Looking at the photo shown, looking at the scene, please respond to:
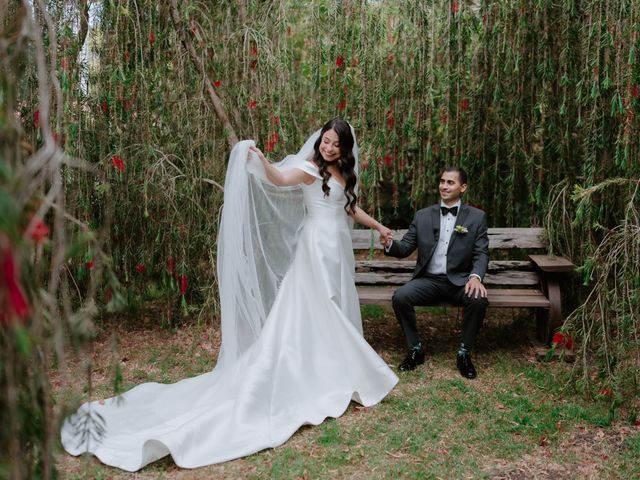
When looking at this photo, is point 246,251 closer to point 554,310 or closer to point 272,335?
point 272,335

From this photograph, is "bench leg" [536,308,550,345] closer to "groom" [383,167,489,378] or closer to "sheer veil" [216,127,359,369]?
"groom" [383,167,489,378]

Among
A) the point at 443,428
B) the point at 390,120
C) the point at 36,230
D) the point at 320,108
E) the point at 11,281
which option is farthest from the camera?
the point at 320,108

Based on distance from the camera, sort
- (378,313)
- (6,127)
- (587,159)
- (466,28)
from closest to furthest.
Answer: (6,127) → (587,159) → (466,28) → (378,313)

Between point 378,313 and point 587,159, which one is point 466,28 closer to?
point 587,159

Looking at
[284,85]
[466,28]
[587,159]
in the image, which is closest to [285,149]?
[284,85]

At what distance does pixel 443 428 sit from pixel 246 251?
142 cm

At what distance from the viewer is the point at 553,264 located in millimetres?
4094

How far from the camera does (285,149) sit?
443 cm

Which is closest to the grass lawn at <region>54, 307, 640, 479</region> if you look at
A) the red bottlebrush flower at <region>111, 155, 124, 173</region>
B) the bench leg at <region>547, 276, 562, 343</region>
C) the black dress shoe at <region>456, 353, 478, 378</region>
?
the black dress shoe at <region>456, 353, 478, 378</region>

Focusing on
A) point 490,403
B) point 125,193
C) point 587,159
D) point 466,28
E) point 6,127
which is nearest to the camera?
point 6,127

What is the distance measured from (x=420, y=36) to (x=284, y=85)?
3.21 feet

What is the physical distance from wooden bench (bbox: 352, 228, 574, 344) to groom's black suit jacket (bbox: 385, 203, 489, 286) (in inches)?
10.9

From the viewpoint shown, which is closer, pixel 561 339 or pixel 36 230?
→ pixel 36 230

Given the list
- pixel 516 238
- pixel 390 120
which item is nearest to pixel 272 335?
pixel 390 120
